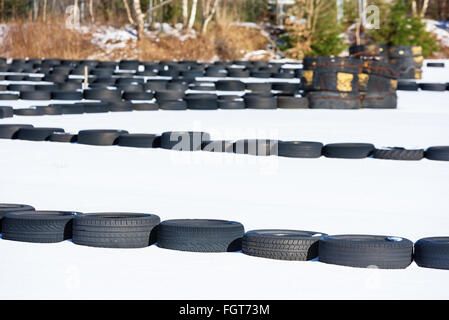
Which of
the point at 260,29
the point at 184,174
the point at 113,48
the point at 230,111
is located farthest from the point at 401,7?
the point at 184,174

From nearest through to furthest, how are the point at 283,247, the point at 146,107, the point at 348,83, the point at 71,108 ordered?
the point at 283,247, the point at 71,108, the point at 146,107, the point at 348,83

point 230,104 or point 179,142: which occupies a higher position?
point 179,142

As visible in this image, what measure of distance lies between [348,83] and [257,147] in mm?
5358

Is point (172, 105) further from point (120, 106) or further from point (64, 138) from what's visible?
point (64, 138)

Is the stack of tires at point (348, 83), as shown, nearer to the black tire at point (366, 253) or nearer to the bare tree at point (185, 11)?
the black tire at point (366, 253)

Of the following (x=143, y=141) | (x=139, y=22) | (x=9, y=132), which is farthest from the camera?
A: (x=139, y=22)

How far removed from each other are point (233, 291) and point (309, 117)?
8511 millimetres

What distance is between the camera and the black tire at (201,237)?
4.50 m

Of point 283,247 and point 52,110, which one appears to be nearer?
point 283,247

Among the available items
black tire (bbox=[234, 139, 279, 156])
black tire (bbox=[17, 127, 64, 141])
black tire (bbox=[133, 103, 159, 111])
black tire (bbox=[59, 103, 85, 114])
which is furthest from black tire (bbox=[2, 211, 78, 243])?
black tire (bbox=[133, 103, 159, 111])

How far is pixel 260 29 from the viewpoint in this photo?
1239 inches

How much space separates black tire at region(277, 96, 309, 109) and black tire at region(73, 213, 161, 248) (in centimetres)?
906

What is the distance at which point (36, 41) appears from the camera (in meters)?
24.4

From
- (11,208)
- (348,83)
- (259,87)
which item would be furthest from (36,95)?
(11,208)
